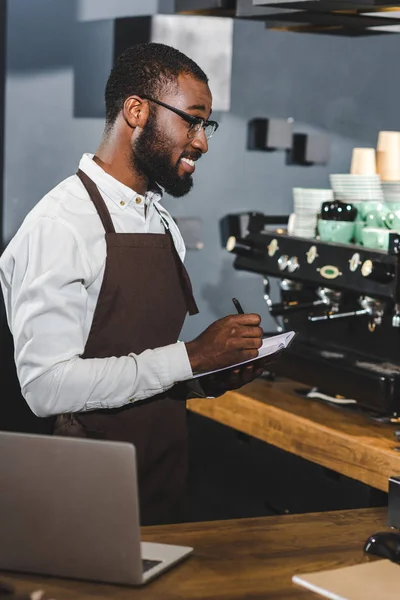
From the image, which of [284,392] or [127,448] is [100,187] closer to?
[127,448]

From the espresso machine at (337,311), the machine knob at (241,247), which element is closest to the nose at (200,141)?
the espresso machine at (337,311)

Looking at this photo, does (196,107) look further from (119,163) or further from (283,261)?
(283,261)

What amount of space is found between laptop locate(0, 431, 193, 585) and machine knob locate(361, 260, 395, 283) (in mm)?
1428

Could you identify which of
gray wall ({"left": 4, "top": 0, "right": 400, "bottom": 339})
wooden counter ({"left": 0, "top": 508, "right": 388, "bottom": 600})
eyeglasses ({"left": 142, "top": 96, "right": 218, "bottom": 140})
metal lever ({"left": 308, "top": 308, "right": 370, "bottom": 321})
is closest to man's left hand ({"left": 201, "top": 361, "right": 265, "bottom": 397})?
wooden counter ({"left": 0, "top": 508, "right": 388, "bottom": 600})

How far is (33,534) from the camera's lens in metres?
1.61

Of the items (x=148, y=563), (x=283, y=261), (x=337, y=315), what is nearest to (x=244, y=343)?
(x=148, y=563)

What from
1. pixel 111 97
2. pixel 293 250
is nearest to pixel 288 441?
pixel 293 250

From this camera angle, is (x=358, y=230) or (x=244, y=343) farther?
(x=358, y=230)

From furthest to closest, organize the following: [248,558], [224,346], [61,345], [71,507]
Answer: [224,346] < [61,345] < [248,558] < [71,507]

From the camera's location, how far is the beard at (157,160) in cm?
229

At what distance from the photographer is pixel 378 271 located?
9.40 feet

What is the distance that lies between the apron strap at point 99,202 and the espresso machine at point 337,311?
90 cm

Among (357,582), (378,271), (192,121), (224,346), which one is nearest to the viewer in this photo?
(357,582)

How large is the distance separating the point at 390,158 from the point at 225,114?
0.77m
